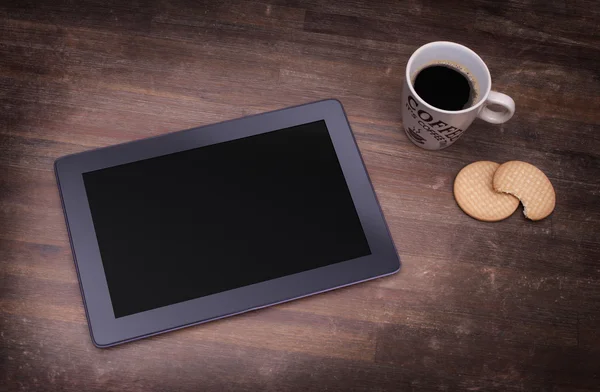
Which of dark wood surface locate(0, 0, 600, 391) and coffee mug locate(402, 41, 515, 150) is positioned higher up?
coffee mug locate(402, 41, 515, 150)

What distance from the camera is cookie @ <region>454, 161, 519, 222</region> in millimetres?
710

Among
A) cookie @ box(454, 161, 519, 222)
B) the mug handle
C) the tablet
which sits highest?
the mug handle

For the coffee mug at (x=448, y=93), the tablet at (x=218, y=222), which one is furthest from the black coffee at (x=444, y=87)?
the tablet at (x=218, y=222)

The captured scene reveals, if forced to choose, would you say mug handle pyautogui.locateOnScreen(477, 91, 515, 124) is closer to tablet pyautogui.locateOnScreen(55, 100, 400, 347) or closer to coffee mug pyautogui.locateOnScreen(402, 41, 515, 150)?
coffee mug pyautogui.locateOnScreen(402, 41, 515, 150)

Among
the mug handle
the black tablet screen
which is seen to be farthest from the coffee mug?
the black tablet screen

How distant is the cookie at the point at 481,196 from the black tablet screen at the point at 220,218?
0.14m

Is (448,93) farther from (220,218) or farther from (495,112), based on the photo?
(220,218)

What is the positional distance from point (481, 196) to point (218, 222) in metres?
0.33

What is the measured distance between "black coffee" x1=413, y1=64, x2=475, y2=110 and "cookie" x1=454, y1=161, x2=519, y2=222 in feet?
0.30

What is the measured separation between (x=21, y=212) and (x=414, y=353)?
51 centimetres

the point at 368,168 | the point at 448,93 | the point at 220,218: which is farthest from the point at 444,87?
the point at 220,218

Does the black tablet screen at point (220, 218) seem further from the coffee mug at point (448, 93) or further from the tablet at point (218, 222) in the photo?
the coffee mug at point (448, 93)

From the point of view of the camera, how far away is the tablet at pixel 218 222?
670 millimetres

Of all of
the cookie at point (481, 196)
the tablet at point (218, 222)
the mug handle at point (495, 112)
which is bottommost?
the tablet at point (218, 222)
